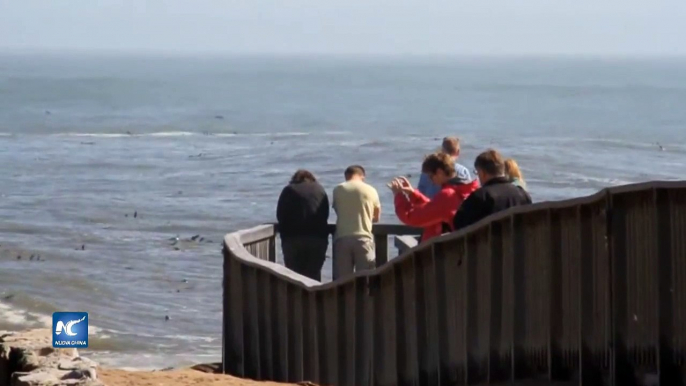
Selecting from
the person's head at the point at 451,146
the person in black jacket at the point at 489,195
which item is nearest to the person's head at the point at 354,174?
the person's head at the point at 451,146

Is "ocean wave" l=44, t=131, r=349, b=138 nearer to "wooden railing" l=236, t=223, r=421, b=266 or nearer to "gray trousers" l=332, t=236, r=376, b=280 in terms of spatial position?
"wooden railing" l=236, t=223, r=421, b=266

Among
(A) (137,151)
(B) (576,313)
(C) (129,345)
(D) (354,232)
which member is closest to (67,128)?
(A) (137,151)

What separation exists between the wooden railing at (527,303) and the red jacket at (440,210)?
0.56 metres

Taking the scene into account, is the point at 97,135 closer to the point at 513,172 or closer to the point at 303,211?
the point at 303,211

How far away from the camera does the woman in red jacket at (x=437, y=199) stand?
10133mm

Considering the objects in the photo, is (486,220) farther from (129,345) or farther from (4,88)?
(4,88)

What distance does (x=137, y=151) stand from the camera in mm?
49562

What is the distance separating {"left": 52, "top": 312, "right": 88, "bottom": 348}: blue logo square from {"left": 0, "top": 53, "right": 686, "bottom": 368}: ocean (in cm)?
780

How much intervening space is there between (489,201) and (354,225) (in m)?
3.02

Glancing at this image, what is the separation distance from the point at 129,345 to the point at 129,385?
9.61 m

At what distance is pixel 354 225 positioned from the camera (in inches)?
478

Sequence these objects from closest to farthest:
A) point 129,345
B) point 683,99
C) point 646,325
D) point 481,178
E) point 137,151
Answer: point 646,325
point 481,178
point 129,345
point 137,151
point 683,99

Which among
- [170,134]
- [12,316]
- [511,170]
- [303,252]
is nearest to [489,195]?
[511,170]

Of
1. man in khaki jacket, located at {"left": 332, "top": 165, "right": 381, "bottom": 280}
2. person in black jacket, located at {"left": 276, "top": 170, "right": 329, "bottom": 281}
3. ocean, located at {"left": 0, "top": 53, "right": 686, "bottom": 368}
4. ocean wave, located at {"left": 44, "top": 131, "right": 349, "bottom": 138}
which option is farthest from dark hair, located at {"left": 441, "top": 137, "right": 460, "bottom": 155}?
ocean wave, located at {"left": 44, "top": 131, "right": 349, "bottom": 138}
